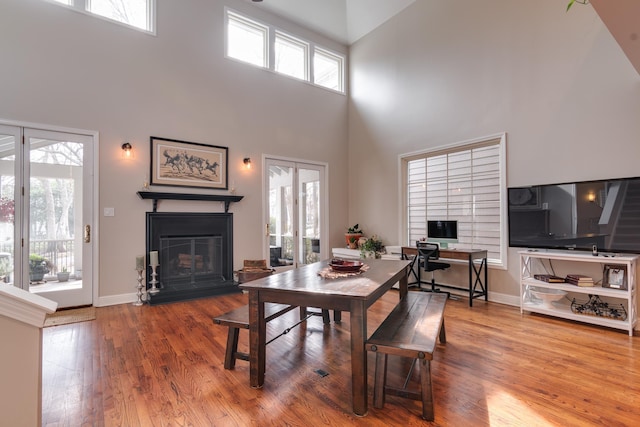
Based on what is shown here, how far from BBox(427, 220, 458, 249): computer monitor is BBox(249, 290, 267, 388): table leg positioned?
11.0ft

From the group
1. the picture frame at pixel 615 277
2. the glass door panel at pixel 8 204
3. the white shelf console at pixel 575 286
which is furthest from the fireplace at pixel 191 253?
the picture frame at pixel 615 277

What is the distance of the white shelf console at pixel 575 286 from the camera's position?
3.07 m

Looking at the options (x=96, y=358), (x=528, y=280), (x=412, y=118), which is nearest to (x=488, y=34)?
(x=412, y=118)

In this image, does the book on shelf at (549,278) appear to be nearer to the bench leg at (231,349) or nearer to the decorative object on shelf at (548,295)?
the decorative object on shelf at (548,295)

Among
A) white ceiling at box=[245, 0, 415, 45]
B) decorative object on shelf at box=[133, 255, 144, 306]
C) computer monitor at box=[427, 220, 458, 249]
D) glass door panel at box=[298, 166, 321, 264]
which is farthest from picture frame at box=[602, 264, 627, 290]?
decorative object on shelf at box=[133, 255, 144, 306]

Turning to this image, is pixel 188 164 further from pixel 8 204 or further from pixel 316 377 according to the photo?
pixel 316 377

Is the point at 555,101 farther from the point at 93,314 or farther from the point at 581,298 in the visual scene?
→ the point at 93,314

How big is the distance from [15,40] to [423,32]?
5578 mm

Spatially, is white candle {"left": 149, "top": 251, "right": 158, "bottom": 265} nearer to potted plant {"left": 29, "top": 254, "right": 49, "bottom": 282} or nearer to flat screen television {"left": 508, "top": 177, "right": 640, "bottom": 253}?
potted plant {"left": 29, "top": 254, "right": 49, "bottom": 282}

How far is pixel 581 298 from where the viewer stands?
363 cm

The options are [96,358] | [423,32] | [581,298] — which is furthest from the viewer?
[423,32]

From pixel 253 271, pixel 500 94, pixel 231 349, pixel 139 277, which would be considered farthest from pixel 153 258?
pixel 500 94

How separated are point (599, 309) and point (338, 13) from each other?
20.3 feet

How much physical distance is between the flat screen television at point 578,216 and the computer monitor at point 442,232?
2.39 ft
